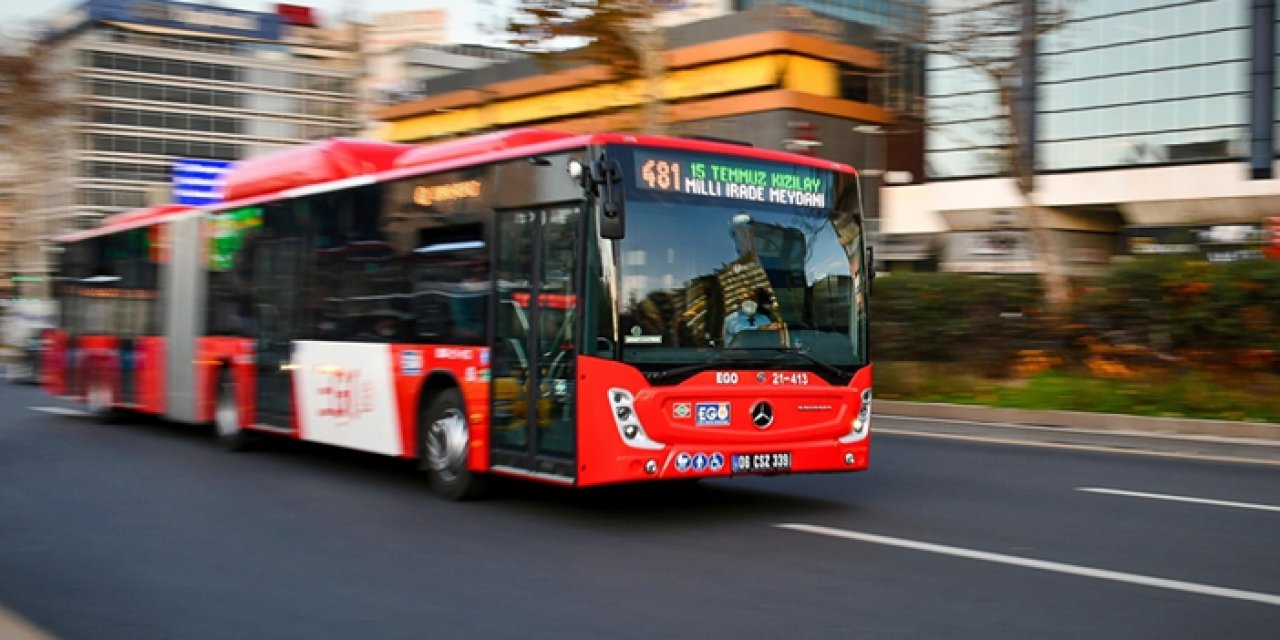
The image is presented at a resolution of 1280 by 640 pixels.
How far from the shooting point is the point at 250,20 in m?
124

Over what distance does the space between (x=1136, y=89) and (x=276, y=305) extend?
40983mm

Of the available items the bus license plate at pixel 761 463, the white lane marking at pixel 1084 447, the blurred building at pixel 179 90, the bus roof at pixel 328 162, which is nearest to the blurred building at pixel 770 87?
the white lane marking at pixel 1084 447

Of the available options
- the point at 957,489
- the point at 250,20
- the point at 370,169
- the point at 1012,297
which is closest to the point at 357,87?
the point at 1012,297

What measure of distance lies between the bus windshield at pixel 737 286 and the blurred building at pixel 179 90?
333 ft

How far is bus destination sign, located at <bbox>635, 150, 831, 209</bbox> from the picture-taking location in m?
9.84

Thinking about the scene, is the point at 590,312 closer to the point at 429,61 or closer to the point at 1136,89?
the point at 1136,89

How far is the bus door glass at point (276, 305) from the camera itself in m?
14.1

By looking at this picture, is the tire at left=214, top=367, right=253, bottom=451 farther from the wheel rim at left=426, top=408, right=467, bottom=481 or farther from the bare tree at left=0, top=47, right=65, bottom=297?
the bare tree at left=0, top=47, right=65, bottom=297

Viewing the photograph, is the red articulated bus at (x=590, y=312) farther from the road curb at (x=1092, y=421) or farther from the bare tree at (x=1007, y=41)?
the bare tree at (x=1007, y=41)

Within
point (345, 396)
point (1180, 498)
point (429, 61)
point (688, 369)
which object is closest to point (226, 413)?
point (345, 396)

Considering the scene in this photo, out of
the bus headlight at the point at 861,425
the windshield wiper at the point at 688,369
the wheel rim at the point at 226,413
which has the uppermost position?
the windshield wiper at the point at 688,369

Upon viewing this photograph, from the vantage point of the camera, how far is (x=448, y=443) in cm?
1123

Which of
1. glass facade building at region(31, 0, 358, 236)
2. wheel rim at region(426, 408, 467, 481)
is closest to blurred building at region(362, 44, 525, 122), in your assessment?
glass facade building at region(31, 0, 358, 236)

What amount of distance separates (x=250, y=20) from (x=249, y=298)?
380 ft
